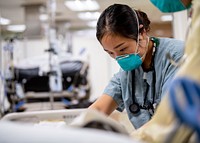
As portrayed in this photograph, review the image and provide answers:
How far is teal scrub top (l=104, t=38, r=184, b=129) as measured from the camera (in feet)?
4.14

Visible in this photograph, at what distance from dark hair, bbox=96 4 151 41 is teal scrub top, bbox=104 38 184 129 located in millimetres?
144

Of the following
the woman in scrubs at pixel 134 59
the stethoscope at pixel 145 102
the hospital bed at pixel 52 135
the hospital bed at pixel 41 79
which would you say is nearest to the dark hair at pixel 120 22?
the woman in scrubs at pixel 134 59

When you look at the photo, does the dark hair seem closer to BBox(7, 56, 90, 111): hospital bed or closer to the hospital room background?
the hospital room background

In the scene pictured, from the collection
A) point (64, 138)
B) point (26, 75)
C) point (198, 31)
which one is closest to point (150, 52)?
point (198, 31)

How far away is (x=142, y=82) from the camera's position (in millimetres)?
1385

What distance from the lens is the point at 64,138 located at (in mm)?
490

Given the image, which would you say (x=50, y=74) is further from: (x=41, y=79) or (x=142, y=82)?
(x=142, y=82)

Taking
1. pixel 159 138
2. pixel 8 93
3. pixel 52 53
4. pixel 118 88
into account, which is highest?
pixel 159 138

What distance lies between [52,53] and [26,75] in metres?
1.09

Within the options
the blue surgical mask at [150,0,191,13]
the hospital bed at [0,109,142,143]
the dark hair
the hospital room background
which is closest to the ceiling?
the hospital room background

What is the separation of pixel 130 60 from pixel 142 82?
0.13 metres

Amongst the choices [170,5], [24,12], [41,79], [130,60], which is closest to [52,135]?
[170,5]

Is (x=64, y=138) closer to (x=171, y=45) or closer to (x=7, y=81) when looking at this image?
(x=171, y=45)

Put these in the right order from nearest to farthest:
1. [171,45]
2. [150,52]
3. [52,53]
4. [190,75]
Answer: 1. [190,75]
2. [171,45]
3. [150,52]
4. [52,53]
